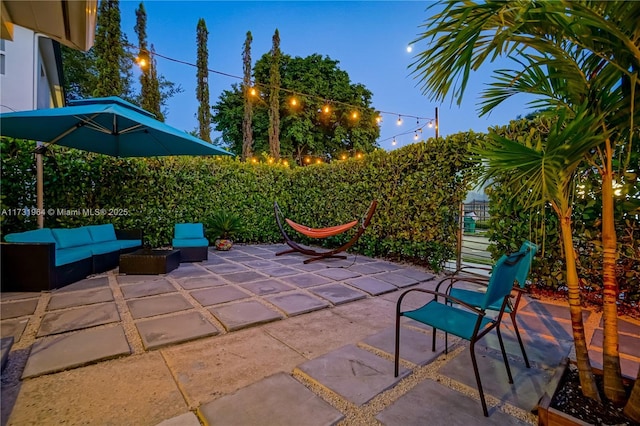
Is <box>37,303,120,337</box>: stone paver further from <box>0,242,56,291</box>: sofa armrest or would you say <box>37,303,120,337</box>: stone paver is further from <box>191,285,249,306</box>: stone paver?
<box>0,242,56,291</box>: sofa armrest

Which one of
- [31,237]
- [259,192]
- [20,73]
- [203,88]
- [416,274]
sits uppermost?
[203,88]

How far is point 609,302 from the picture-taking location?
1.21 meters

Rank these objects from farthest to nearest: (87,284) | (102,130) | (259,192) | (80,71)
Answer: (80,71) < (259,192) < (102,130) < (87,284)

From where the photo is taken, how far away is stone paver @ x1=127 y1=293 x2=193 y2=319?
2.42m

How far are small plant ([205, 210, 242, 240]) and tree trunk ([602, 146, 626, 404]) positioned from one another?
5.53m

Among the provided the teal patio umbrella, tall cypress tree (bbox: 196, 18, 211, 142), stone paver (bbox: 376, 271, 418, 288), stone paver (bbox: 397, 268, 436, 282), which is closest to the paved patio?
stone paver (bbox: 376, 271, 418, 288)

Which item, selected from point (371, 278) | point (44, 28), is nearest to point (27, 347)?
point (44, 28)

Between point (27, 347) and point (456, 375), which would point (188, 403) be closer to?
point (27, 347)

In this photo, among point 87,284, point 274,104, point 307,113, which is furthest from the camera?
point 307,113

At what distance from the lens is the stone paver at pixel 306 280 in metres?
3.40

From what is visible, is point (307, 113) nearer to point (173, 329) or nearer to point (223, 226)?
point (223, 226)

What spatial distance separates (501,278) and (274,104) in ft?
48.3

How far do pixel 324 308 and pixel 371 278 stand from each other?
123 cm

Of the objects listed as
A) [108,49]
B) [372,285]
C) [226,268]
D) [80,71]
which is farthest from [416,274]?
[80,71]
